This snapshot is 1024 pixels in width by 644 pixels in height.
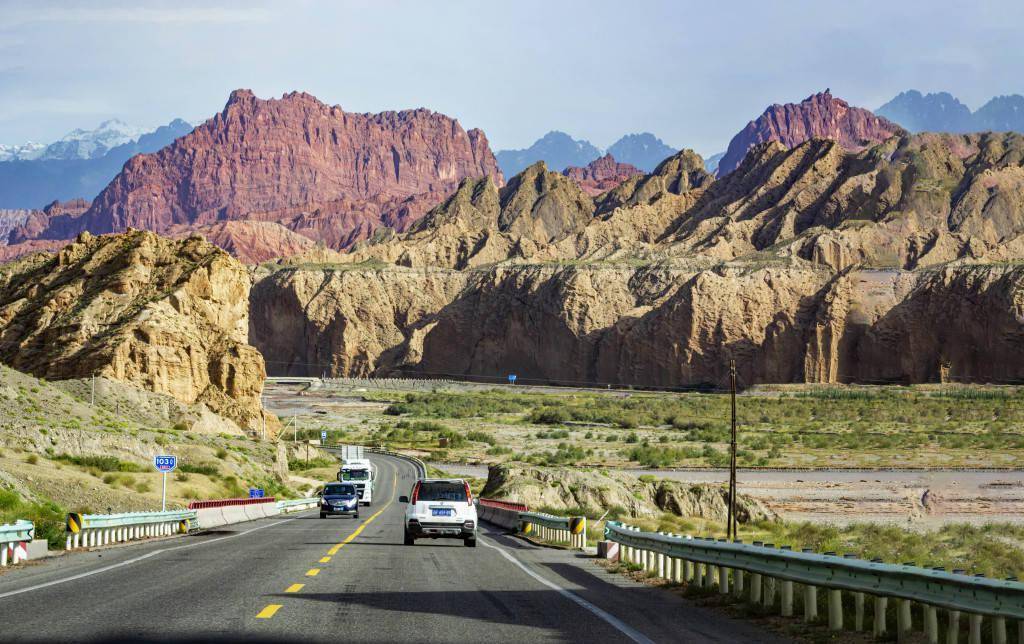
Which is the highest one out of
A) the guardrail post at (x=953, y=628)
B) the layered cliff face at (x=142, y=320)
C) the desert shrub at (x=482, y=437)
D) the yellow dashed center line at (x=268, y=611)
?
the layered cliff face at (x=142, y=320)

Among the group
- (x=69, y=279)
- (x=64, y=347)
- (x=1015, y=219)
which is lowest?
(x=64, y=347)

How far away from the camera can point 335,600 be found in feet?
49.0

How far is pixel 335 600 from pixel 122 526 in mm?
15958

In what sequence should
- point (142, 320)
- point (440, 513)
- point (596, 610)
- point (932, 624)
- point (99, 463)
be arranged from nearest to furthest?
point (932, 624), point (596, 610), point (440, 513), point (99, 463), point (142, 320)

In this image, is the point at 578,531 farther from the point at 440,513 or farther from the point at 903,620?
the point at 903,620

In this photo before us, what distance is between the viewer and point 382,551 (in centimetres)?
2519

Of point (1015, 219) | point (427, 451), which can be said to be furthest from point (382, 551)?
point (1015, 219)

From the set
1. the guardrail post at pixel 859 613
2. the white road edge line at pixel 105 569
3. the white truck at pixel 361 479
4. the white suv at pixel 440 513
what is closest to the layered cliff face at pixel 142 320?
the white truck at pixel 361 479

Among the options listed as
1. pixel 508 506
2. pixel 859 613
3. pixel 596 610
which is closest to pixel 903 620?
pixel 859 613

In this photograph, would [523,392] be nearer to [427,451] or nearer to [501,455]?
[427,451]

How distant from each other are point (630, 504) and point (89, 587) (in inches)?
1450

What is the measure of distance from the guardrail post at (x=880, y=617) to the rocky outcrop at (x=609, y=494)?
37.1 meters

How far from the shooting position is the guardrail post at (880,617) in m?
12.5

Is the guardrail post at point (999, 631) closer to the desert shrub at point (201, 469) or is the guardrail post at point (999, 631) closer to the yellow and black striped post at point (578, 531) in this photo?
the yellow and black striped post at point (578, 531)
